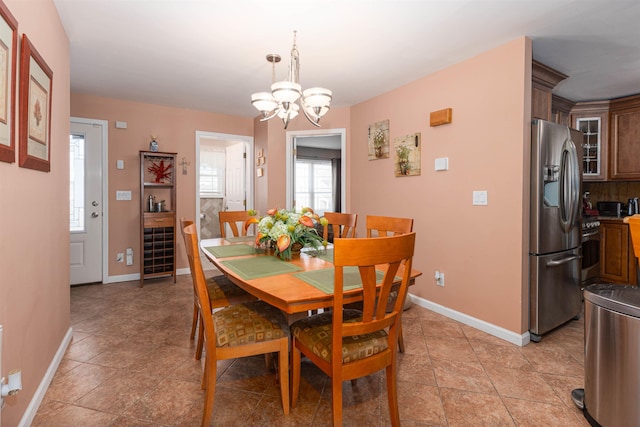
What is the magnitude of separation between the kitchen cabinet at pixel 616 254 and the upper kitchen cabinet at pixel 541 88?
2.06 m

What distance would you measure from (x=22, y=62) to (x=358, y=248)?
174 cm

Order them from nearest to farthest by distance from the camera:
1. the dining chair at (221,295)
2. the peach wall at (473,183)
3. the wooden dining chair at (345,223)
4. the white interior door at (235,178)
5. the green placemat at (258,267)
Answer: the green placemat at (258,267)
the dining chair at (221,295)
the peach wall at (473,183)
the wooden dining chair at (345,223)
the white interior door at (235,178)

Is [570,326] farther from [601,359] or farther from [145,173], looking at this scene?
[145,173]

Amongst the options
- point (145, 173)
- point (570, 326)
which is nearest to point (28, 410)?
point (145, 173)

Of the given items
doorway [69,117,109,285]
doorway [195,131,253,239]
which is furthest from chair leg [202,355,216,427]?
doorway [195,131,253,239]

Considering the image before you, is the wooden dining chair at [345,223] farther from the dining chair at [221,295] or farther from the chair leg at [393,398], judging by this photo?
the chair leg at [393,398]

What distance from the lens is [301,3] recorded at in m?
2.07

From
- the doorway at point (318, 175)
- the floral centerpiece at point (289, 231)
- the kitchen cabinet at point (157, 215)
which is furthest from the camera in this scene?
the doorway at point (318, 175)

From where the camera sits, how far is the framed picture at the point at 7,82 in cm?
129

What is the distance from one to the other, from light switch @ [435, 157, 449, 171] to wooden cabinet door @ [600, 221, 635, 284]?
2463 millimetres

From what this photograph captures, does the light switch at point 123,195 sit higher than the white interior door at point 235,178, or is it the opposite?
the white interior door at point 235,178

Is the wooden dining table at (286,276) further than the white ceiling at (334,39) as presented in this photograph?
No

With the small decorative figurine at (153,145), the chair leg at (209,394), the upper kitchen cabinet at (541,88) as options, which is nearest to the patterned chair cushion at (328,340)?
the chair leg at (209,394)

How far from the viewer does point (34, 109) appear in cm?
169
